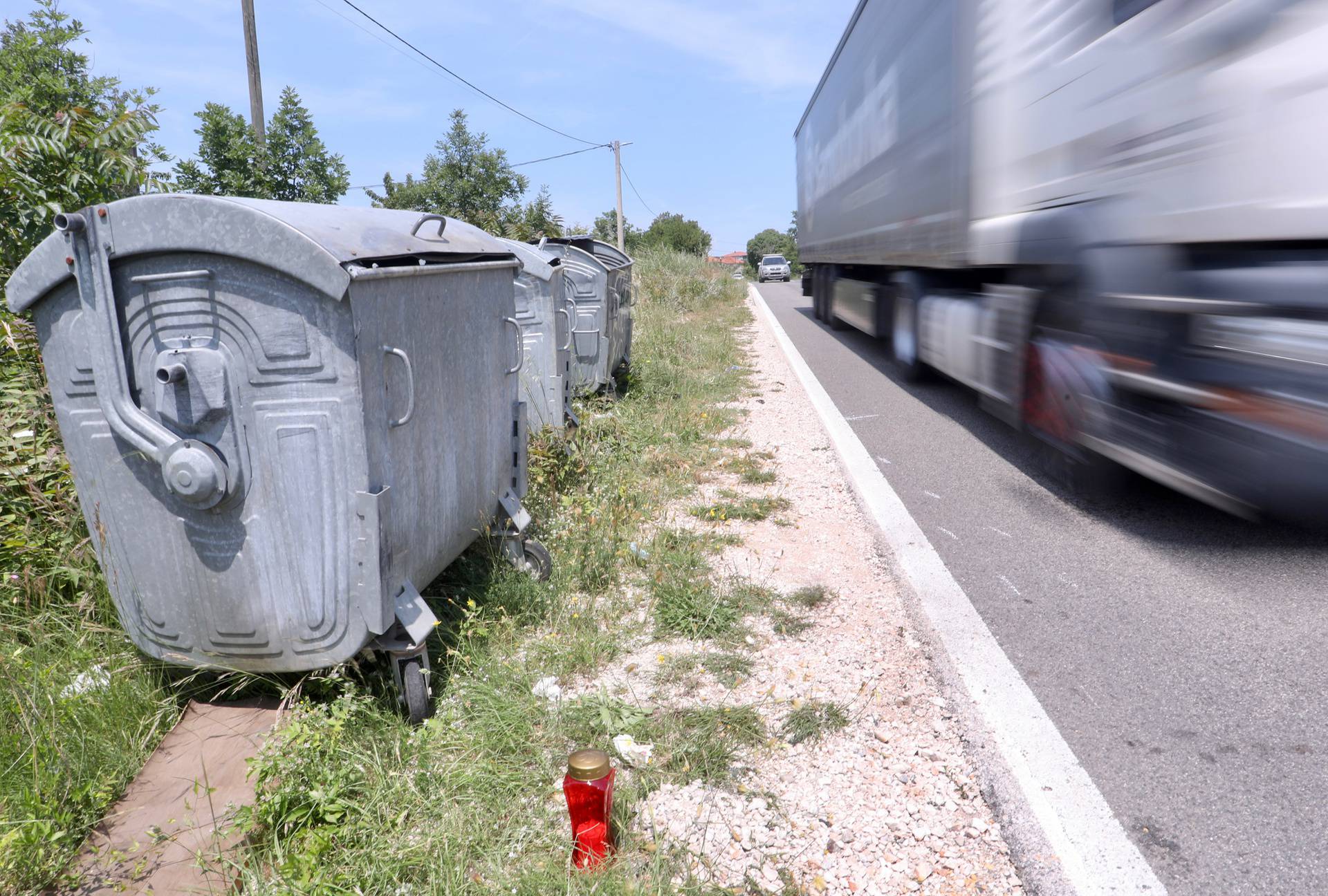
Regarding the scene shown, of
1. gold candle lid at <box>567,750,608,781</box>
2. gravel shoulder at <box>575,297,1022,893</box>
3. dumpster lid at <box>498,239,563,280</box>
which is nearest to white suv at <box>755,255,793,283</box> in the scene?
dumpster lid at <box>498,239,563,280</box>

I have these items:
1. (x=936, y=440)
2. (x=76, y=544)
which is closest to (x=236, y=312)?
(x=76, y=544)

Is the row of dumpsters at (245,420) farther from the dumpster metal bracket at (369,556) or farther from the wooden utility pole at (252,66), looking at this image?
the wooden utility pole at (252,66)

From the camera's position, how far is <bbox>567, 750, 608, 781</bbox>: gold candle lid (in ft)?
6.93

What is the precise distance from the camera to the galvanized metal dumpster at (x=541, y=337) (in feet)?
19.5

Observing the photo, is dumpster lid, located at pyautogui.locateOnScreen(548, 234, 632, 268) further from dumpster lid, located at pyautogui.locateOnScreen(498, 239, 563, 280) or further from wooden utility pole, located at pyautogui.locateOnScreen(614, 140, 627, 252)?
wooden utility pole, located at pyautogui.locateOnScreen(614, 140, 627, 252)

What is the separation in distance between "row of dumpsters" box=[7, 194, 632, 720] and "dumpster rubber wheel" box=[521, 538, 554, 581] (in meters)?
1.08

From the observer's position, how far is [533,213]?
117 feet

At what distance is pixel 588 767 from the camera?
2.12m

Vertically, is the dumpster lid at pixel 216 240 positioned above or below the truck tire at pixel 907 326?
above

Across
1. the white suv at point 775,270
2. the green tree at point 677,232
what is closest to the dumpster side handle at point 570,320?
the white suv at point 775,270

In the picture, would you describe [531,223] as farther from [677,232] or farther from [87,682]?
[677,232]

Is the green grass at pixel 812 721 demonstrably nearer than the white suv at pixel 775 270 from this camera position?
Yes

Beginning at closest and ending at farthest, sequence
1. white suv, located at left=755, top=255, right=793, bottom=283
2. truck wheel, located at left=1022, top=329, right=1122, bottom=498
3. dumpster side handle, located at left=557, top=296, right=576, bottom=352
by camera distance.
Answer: truck wheel, located at left=1022, top=329, right=1122, bottom=498, dumpster side handle, located at left=557, top=296, right=576, bottom=352, white suv, located at left=755, top=255, right=793, bottom=283

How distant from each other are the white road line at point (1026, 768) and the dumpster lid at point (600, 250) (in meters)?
5.42
